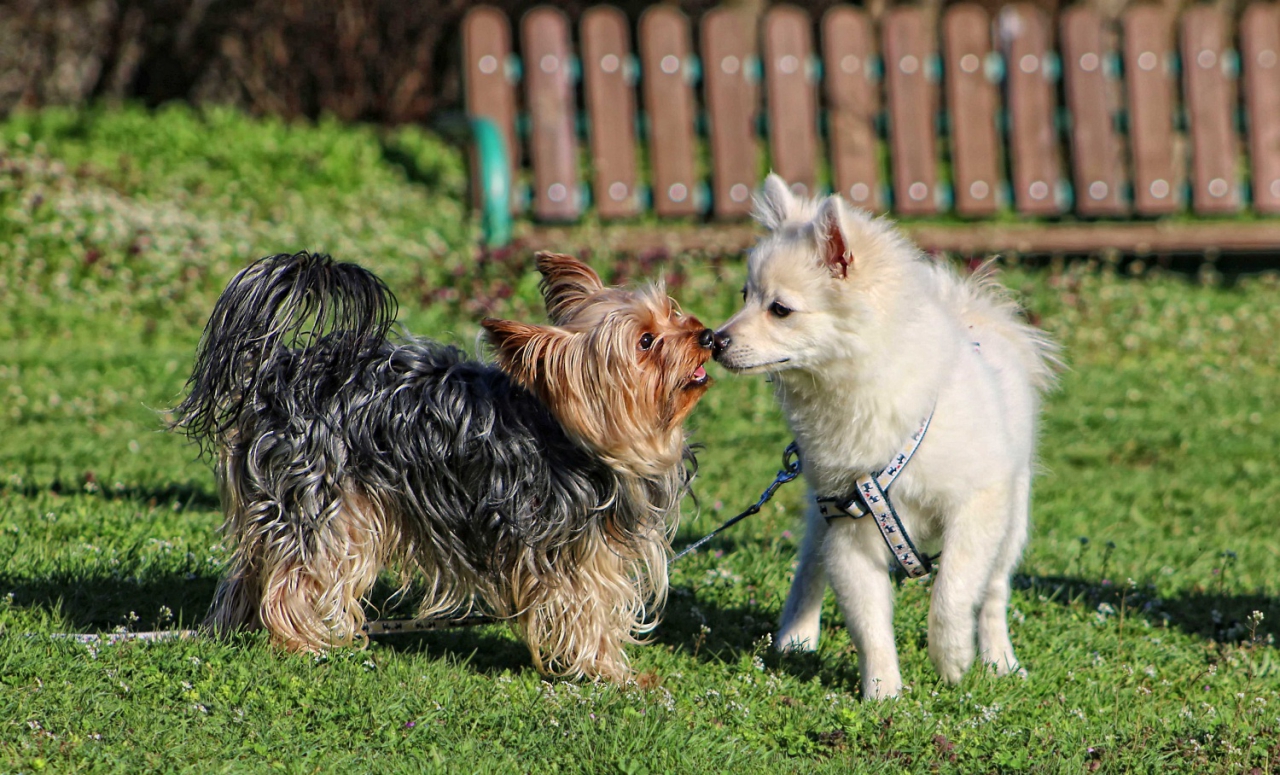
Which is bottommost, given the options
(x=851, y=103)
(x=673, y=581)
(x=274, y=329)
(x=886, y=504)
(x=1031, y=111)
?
(x=673, y=581)

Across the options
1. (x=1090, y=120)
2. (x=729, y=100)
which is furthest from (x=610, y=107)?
(x=1090, y=120)

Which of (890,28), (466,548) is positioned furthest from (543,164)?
(466,548)

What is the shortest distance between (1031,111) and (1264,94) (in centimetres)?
239

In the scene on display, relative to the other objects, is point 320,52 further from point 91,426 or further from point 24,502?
point 24,502

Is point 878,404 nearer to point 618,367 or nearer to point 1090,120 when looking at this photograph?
point 618,367

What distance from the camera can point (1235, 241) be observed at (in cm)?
1234

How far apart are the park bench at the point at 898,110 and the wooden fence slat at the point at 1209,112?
0.06ft

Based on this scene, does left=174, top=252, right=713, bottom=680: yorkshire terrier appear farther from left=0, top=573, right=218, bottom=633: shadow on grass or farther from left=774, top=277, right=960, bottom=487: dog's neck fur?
left=0, top=573, right=218, bottom=633: shadow on grass

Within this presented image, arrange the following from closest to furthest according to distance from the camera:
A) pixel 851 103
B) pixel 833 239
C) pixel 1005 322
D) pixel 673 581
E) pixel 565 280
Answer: pixel 833 239, pixel 565 280, pixel 1005 322, pixel 673 581, pixel 851 103

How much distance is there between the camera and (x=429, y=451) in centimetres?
449

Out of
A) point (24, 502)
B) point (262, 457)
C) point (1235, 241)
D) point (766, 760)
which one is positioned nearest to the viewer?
point (766, 760)

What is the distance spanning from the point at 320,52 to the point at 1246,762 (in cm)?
1448

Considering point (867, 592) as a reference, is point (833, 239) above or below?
above

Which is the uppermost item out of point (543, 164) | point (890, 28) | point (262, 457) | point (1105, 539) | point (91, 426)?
point (890, 28)
